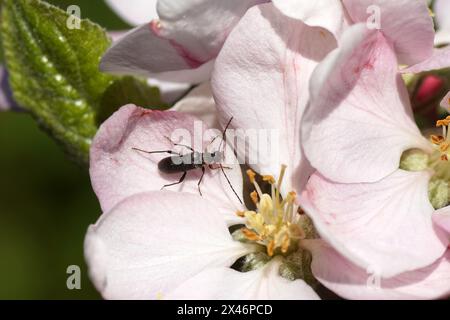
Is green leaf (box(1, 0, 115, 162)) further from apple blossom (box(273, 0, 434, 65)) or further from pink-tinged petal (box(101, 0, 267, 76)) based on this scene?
apple blossom (box(273, 0, 434, 65))

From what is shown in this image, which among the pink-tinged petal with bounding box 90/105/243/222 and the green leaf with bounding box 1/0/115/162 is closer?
the pink-tinged petal with bounding box 90/105/243/222

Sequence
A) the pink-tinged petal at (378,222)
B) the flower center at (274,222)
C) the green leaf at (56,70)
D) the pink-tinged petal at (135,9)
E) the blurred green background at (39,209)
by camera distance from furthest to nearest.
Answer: the blurred green background at (39,209)
the pink-tinged petal at (135,9)
the green leaf at (56,70)
the flower center at (274,222)
the pink-tinged petal at (378,222)

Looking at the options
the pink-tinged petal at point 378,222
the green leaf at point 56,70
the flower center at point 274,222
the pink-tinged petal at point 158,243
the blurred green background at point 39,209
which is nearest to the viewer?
the pink-tinged petal at point 378,222

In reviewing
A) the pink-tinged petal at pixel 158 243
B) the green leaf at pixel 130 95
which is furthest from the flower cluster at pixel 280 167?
the green leaf at pixel 130 95

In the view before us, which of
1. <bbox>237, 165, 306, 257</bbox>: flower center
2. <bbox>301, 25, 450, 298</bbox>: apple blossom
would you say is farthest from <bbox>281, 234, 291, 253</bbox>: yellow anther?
<bbox>301, 25, 450, 298</bbox>: apple blossom

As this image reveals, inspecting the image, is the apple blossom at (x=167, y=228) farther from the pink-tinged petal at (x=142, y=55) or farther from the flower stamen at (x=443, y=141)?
the flower stamen at (x=443, y=141)

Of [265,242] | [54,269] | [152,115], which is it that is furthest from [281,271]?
[54,269]
